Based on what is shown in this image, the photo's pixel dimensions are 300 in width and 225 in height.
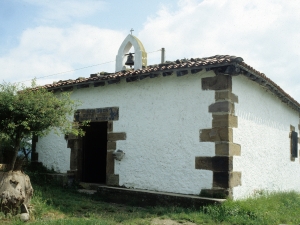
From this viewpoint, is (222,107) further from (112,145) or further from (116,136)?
(112,145)

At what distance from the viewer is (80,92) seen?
32.6ft

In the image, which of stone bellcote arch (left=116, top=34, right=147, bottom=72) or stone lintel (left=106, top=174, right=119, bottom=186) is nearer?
stone lintel (left=106, top=174, right=119, bottom=186)

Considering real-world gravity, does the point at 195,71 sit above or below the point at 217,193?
above

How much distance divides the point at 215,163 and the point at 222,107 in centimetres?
120

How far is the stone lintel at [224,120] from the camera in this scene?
7379 mm

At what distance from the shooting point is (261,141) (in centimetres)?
897

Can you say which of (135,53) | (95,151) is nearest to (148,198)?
(95,151)

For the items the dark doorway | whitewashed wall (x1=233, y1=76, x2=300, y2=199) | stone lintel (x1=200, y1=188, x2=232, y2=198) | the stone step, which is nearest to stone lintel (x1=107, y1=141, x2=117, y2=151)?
the stone step

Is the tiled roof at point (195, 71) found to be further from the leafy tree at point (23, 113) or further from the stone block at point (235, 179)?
the leafy tree at point (23, 113)

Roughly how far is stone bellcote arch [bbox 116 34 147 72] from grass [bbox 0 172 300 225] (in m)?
4.74

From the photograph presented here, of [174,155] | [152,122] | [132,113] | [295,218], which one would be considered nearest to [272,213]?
[295,218]

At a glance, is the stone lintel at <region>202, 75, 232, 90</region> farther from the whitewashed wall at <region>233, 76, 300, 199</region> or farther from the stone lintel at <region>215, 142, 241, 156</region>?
the stone lintel at <region>215, 142, 241, 156</region>

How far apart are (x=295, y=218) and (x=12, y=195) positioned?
5.43 metres

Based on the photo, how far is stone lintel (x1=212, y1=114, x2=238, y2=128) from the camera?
738 cm
